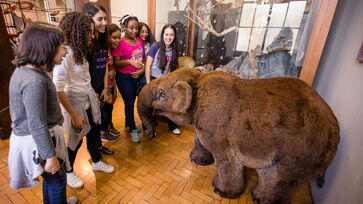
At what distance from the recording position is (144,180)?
2.26 meters

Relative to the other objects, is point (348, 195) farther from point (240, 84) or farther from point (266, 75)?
point (266, 75)

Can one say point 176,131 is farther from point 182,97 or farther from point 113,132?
point 182,97

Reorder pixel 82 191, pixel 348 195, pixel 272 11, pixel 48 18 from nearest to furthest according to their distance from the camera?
1. pixel 348 195
2. pixel 82 191
3. pixel 272 11
4. pixel 48 18

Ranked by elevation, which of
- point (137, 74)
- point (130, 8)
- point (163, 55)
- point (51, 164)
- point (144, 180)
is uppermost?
point (130, 8)

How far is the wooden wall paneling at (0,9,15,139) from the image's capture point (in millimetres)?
2779

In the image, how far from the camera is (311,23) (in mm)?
2543

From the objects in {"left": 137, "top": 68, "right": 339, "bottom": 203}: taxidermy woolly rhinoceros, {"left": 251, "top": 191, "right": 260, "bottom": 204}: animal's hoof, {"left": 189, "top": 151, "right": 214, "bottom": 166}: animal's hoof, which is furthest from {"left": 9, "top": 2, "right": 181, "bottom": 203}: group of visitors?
{"left": 251, "top": 191, "right": 260, "bottom": 204}: animal's hoof

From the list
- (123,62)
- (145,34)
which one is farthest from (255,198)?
(145,34)

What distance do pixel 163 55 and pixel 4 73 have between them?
8.55 ft

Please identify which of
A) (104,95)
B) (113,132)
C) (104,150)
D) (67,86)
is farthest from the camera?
(113,132)

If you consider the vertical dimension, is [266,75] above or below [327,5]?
below

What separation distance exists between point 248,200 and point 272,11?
276 cm

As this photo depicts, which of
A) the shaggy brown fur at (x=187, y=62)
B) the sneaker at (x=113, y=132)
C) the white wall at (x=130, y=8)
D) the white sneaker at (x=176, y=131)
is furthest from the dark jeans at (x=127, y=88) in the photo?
the white wall at (x=130, y=8)

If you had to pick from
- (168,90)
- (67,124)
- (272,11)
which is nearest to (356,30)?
(272,11)
